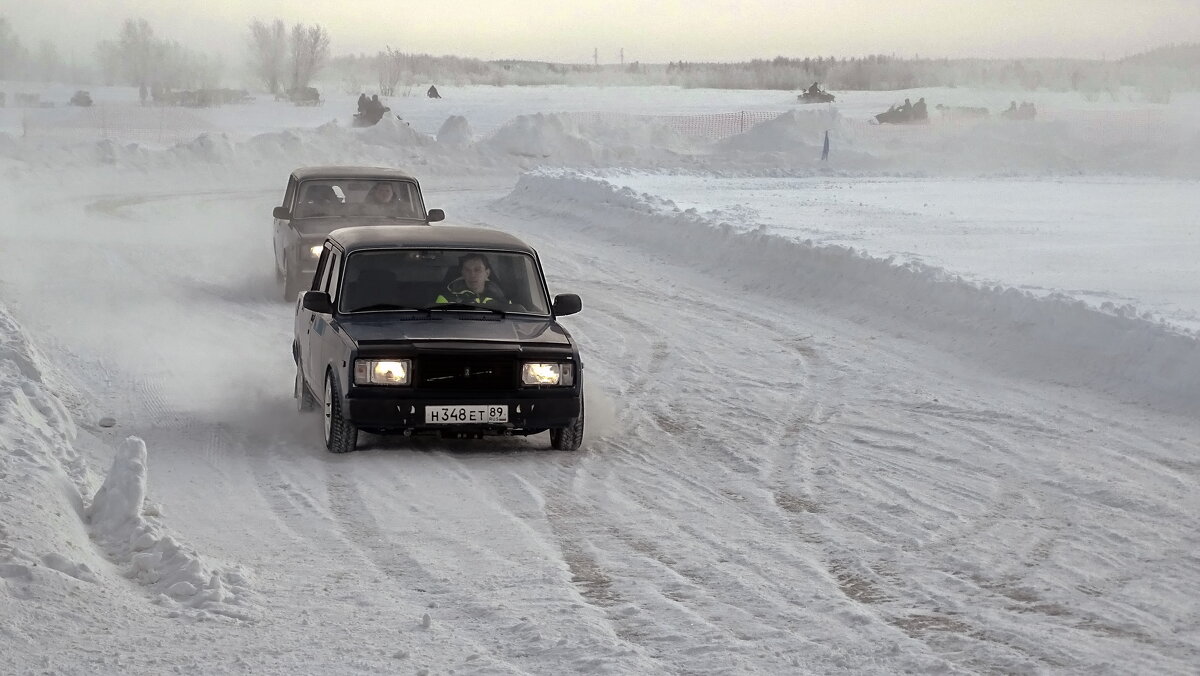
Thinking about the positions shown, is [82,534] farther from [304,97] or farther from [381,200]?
[304,97]

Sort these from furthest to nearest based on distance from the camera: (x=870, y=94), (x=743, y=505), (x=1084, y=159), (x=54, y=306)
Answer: (x=870, y=94) → (x=1084, y=159) → (x=54, y=306) → (x=743, y=505)

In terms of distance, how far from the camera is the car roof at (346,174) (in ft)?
56.3

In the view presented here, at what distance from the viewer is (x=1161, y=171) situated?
47.8m

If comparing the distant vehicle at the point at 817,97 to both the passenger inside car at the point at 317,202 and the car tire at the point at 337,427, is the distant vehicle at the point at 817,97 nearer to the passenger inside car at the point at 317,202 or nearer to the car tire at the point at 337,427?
the passenger inside car at the point at 317,202

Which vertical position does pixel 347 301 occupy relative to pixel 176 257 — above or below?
above

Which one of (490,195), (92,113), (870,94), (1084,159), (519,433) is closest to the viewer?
(519,433)

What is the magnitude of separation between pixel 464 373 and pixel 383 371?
0.51m

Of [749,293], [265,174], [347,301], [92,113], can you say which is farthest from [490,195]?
[92,113]

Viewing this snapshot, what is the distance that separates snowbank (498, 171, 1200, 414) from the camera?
11812 mm

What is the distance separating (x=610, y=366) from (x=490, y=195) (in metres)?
22.6

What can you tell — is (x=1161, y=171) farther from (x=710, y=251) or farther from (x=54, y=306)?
(x=54, y=306)

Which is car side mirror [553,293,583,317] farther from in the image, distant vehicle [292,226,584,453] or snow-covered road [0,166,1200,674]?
snow-covered road [0,166,1200,674]

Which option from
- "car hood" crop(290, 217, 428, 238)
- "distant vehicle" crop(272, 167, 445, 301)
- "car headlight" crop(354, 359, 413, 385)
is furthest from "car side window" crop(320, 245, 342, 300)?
"distant vehicle" crop(272, 167, 445, 301)

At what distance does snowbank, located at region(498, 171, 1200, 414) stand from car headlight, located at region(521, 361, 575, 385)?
192 inches
